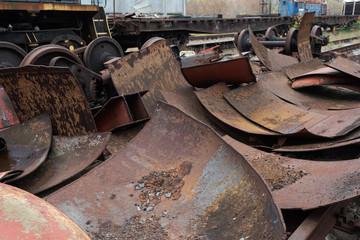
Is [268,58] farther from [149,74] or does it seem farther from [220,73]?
[149,74]

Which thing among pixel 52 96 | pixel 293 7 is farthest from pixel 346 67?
pixel 293 7

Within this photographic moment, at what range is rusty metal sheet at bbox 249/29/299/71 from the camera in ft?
18.6

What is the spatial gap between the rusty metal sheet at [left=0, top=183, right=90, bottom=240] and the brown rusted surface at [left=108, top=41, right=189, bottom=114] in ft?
8.68

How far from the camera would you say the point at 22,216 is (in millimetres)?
1091

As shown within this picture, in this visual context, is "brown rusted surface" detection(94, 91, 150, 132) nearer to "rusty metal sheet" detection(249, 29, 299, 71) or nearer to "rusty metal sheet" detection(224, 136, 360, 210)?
"rusty metal sheet" detection(224, 136, 360, 210)

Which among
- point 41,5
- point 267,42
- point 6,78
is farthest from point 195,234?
point 267,42

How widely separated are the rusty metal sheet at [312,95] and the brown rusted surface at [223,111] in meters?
0.88

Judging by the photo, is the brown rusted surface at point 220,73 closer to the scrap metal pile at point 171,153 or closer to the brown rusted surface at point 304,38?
the scrap metal pile at point 171,153

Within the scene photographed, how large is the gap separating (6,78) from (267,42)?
7.06m

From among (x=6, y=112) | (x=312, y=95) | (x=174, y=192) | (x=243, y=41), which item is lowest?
(x=174, y=192)

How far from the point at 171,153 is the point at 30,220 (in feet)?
5.01

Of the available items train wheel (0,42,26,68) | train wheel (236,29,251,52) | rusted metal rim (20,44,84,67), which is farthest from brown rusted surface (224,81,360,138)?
train wheel (236,29,251,52)

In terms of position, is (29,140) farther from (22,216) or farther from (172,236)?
(22,216)

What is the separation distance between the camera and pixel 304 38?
25.0 ft
